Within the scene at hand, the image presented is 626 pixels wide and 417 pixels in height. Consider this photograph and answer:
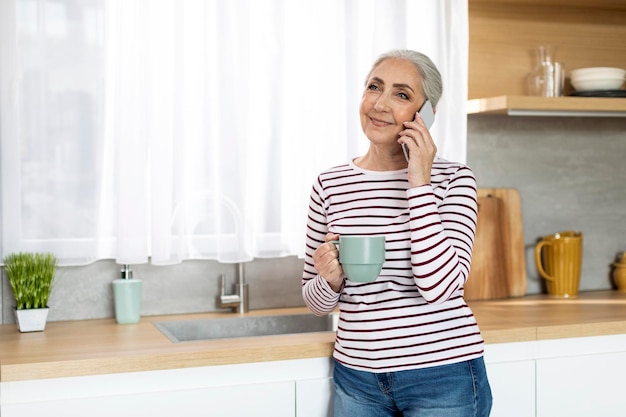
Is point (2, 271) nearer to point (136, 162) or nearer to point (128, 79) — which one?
point (136, 162)

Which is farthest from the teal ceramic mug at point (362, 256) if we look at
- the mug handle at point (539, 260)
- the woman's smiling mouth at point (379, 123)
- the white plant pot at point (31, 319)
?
the mug handle at point (539, 260)

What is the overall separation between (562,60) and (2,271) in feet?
6.25

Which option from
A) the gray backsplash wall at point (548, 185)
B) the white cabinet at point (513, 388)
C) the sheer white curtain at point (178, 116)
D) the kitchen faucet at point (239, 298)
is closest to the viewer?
the white cabinet at point (513, 388)

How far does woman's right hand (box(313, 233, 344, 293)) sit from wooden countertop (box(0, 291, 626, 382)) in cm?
20

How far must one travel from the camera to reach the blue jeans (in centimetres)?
169

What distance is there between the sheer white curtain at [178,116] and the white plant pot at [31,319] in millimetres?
187

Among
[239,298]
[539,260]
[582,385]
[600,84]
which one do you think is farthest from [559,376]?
[600,84]

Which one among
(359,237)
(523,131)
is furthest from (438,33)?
(359,237)

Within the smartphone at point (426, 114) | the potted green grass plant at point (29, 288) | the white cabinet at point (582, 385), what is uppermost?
the smartphone at point (426, 114)

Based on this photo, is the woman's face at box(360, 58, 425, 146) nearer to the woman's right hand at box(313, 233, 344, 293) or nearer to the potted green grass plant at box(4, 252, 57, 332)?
the woman's right hand at box(313, 233, 344, 293)

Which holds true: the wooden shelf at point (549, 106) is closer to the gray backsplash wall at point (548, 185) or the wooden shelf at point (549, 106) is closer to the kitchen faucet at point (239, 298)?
the gray backsplash wall at point (548, 185)

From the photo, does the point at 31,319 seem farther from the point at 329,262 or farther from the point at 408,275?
the point at 408,275

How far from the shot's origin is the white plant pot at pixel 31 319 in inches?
82.5

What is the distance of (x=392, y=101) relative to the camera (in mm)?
1763
